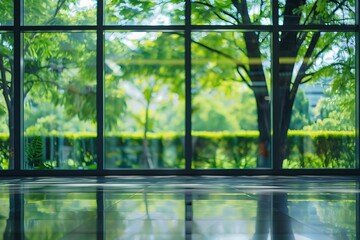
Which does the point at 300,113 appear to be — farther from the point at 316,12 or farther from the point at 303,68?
the point at 316,12

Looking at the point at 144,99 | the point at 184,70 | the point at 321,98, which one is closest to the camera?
the point at 321,98

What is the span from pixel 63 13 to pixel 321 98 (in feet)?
14.7

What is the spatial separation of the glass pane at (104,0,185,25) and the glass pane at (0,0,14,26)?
1.55 m

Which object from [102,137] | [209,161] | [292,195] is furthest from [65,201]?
[209,161]

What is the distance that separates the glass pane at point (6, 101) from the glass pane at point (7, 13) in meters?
0.19

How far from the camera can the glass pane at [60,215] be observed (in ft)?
13.5

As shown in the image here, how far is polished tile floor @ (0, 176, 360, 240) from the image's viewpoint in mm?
4098

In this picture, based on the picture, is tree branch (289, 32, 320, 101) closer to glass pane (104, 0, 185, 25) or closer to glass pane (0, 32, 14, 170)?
glass pane (104, 0, 185, 25)

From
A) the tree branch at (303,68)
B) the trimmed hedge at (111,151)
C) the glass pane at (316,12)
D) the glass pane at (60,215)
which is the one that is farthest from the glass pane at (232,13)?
the glass pane at (60,215)

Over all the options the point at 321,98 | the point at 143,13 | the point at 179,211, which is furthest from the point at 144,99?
the point at 179,211

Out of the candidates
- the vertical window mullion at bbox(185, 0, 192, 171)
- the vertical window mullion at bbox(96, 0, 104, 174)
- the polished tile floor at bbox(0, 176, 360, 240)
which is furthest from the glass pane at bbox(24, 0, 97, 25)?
the polished tile floor at bbox(0, 176, 360, 240)

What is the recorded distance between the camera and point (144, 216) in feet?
16.3

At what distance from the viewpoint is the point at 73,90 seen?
10.9m

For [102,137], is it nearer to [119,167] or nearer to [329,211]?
[119,167]
